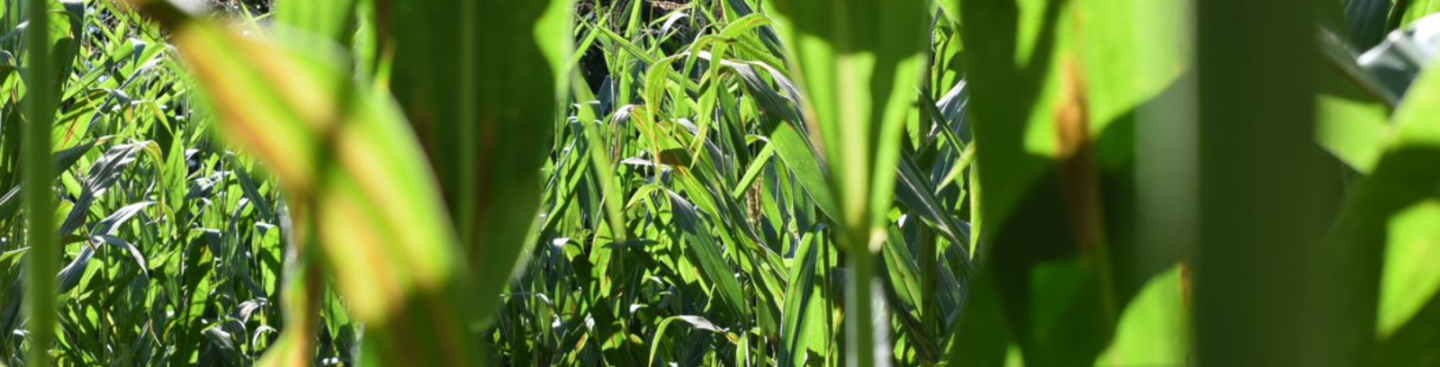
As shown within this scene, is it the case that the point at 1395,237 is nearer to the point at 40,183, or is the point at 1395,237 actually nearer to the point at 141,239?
the point at 40,183

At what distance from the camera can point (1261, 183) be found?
0.30ft

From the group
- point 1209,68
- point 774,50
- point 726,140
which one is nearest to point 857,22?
point 1209,68

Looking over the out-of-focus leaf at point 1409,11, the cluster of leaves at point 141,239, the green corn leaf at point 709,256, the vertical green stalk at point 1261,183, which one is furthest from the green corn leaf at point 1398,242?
the cluster of leaves at point 141,239

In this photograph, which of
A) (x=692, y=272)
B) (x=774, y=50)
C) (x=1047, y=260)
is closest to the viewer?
(x=1047, y=260)

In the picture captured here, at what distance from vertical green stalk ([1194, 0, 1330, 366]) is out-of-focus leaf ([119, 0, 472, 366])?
0.37ft

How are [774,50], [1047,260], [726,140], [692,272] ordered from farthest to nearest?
[692,272] → [726,140] → [774,50] → [1047,260]

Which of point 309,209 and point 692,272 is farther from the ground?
point 309,209

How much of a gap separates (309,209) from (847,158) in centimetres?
12

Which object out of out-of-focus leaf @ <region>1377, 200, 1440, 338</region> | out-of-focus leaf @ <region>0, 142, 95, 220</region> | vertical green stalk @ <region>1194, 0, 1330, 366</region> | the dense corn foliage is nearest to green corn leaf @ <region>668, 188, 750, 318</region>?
out-of-focus leaf @ <region>0, 142, 95, 220</region>

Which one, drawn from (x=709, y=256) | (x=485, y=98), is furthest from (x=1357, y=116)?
(x=709, y=256)

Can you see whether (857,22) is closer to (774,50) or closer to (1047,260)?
(1047,260)

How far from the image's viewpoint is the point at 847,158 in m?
0.26

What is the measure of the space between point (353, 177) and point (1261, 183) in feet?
0.41

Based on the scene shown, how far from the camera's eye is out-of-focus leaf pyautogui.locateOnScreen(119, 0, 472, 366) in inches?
6.8
